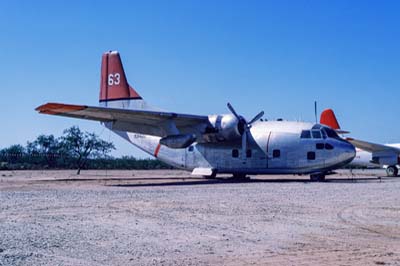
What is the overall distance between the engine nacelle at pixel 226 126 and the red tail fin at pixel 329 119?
18606 millimetres

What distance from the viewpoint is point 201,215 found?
33.1 feet

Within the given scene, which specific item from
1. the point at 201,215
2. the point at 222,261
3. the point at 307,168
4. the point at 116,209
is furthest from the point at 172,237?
the point at 307,168

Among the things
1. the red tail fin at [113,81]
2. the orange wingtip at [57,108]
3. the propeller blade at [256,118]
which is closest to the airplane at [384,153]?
the propeller blade at [256,118]

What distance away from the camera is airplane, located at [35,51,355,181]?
79.5 feet

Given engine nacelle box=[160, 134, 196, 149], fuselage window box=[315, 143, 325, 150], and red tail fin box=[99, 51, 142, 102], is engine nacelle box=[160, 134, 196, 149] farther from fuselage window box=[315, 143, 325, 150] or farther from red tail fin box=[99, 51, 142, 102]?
red tail fin box=[99, 51, 142, 102]

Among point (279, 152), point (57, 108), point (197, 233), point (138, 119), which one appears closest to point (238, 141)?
point (279, 152)

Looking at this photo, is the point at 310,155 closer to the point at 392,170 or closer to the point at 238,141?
the point at 238,141

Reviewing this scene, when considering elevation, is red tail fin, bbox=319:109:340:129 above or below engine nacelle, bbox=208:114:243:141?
above

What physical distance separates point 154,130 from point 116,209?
15543 millimetres

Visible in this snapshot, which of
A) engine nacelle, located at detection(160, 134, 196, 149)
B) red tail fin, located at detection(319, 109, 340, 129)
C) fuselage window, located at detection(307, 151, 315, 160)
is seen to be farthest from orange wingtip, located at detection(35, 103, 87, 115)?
red tail fin, located at detection(319, 109, 340, 129)

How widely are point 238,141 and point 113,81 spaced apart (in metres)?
9.32

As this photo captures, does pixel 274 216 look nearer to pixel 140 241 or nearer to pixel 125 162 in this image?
pixel 140 241

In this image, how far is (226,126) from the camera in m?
25.3

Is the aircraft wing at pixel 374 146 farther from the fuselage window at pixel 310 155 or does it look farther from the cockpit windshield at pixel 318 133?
the fuselage window at pixel 310 155
